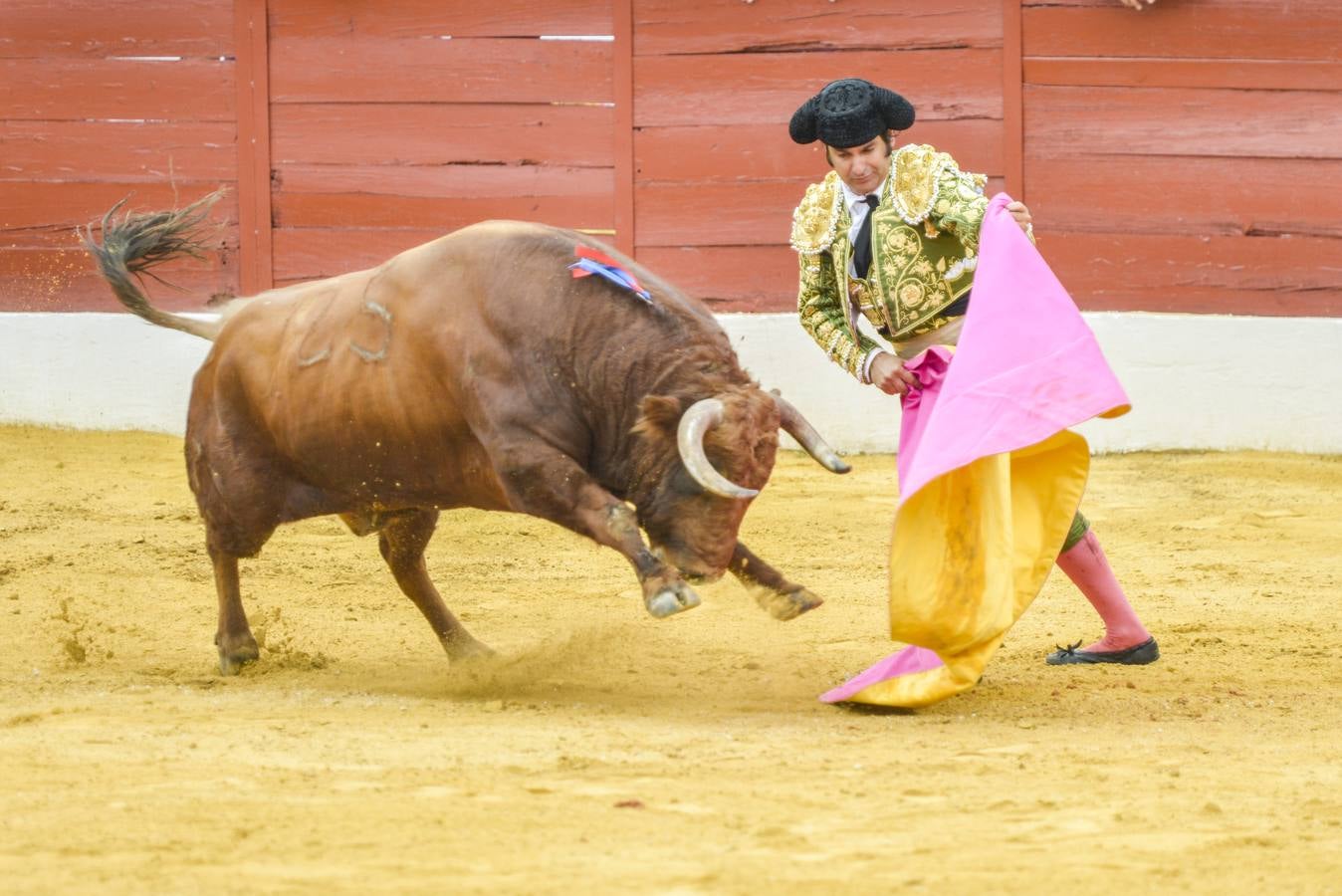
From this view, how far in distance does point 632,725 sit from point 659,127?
5.13 m

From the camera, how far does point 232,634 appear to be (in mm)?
5227

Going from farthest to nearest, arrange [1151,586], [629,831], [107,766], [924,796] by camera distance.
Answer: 1. [1151,586]
2. [107,766]
3. [924,796]
4. [629,831]

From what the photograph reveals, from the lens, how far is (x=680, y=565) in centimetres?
438

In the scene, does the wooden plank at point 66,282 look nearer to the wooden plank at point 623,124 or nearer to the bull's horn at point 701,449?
the wooden plank at point 623,124

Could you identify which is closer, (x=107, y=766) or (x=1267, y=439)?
(x=107, y=766)

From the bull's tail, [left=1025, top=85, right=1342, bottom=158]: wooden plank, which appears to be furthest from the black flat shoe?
[left=1025, top=85, right=1342, bottom=158]: wooden plank

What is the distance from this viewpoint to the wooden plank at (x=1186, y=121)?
27.7 feet

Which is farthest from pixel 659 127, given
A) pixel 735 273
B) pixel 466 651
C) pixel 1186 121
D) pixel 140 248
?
pixel 466 651

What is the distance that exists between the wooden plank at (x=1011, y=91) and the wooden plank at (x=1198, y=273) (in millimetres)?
352

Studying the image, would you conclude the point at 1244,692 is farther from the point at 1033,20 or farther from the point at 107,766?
the point at 1033,20

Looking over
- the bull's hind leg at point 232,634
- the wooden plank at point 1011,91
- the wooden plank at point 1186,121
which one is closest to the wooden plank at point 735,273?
the wooden plank at point 1011,91

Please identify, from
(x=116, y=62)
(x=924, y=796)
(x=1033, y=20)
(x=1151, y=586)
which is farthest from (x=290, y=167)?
(x=924, y=796)

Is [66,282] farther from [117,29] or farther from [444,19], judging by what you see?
[444,19]

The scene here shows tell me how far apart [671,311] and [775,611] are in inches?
31.6
